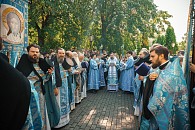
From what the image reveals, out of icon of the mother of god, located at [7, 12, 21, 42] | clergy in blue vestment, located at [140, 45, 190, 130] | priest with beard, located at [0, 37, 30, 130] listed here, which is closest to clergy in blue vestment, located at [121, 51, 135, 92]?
icon of the mother of god, located at [7, 12, 21, 42]

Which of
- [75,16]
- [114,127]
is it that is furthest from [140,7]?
[114,127]

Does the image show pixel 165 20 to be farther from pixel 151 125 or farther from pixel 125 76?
pixel 151 125

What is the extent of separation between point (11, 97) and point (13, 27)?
3.40 m

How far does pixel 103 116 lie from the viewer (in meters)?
6.70

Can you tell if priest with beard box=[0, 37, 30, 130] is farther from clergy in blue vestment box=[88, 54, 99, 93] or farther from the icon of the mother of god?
clergy in blue vestment box=[88, 54, 99, 93]

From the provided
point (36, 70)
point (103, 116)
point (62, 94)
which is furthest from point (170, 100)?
point (103, 116)

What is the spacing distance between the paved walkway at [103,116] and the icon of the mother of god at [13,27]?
8.69 feet

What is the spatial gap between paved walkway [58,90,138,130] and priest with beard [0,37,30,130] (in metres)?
3.94

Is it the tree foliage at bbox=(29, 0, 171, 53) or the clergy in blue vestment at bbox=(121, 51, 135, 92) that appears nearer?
the clergy in blue vestment at bbox=(121, 51, 135, 92)

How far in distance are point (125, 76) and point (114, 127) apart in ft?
18.0

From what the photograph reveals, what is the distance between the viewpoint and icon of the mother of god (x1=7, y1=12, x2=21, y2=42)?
463 cm

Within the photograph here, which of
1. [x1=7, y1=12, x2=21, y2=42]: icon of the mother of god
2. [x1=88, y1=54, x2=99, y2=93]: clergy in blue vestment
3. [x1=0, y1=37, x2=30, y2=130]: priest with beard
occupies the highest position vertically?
[x1=7, y1=12, x2=21, y2=42]: icon of the mother of god

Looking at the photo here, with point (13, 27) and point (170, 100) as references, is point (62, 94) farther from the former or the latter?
point (170, 100)

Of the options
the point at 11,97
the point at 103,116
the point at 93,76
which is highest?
the point at 11,97
